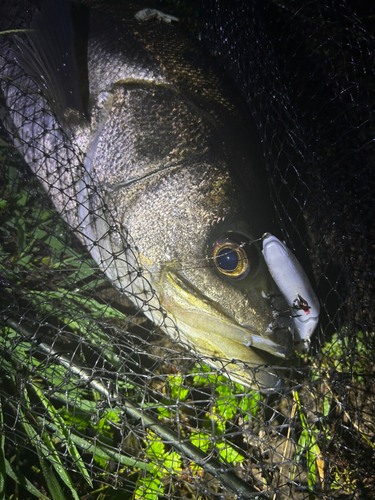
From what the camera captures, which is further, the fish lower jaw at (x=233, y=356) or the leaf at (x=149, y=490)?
the leaf at (x=149, y=490)

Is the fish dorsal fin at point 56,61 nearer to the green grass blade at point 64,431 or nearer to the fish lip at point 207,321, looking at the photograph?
the fish lip at point 207,321

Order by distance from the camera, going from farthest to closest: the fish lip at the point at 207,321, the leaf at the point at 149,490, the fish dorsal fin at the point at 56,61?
the fish dorsal fin at the point at 56,61 → the leaf at the point at 149,490 → the fish lip at the point at 207,321

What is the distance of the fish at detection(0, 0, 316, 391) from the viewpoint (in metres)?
1.87

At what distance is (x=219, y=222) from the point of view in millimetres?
1930

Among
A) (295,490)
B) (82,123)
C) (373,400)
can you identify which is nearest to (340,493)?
(295,490)

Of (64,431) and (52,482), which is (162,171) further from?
(52,482)

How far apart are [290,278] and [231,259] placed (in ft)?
1.13

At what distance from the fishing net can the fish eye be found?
38cm

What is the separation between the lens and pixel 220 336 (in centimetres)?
183

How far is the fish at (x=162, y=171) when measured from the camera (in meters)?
1.87

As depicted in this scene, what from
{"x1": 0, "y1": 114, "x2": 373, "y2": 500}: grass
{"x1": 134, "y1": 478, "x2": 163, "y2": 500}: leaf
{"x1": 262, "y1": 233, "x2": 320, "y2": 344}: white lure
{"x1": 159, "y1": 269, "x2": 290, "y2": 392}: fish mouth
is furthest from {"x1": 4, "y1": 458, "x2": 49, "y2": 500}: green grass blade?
{"x1": 262, "y1": 233, "x2": 320, "y2": 344}: white lure

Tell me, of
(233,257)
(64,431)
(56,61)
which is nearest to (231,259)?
(233,257)

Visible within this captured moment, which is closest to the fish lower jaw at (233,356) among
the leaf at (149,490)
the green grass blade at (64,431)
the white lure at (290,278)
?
the white lure at (290,278)

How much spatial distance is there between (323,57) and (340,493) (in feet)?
9.65
